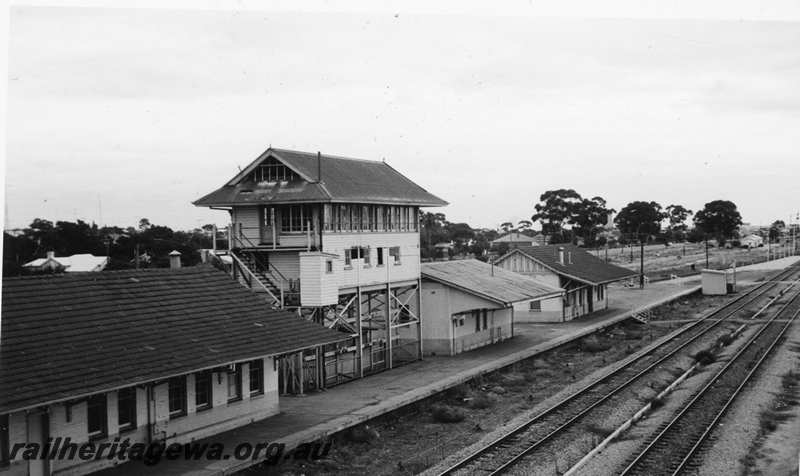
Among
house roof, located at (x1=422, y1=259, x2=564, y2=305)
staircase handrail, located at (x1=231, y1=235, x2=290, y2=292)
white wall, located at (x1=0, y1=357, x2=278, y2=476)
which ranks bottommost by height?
white wall, located at (x1=0, y1=357, x2=278, y2=476)

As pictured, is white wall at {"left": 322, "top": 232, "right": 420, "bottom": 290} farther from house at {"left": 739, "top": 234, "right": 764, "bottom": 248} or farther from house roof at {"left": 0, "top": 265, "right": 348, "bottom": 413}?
house at {"left": 739, "top": 234, "right": 764, "bottom": 248}

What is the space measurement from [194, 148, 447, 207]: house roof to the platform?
6.72 metres

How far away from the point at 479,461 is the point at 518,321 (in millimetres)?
29883

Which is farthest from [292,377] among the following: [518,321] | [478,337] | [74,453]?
[518,321]

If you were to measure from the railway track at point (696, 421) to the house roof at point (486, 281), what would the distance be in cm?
917

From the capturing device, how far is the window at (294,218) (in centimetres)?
2677

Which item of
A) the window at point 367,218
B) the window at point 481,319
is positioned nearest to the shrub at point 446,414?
the window at point 367,218

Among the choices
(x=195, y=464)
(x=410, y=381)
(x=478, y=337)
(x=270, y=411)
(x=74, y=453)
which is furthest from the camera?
(x=478, y=337)

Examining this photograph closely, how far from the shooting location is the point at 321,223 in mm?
26375

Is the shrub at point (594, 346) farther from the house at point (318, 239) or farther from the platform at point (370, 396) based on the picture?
the house at point (318, 239)

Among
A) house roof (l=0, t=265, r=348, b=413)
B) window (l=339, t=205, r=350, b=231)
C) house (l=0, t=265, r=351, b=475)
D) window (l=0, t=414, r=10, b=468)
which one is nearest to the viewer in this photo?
window (l=0, t=414, r=10, b=468)

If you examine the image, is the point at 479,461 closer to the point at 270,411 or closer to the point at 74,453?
the point at 270,411

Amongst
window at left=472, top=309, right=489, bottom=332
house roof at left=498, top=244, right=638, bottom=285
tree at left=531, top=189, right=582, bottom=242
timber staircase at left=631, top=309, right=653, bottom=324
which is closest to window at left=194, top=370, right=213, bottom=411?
window at left=472, top=309, right=489, bottom=332

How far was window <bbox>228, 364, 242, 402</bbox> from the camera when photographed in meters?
19.7
